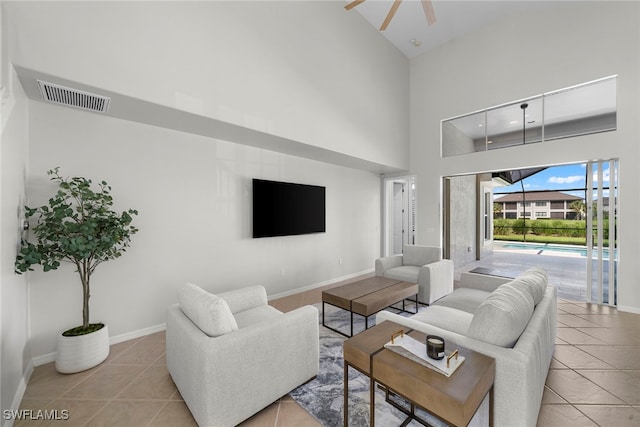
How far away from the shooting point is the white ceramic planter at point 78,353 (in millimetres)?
2162

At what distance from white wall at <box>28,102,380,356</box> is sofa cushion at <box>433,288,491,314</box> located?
2.46m

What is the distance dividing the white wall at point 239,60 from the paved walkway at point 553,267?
3.82 meters

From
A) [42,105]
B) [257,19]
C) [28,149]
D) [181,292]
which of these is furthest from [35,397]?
[257,19]

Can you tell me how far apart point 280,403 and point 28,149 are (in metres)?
3.11

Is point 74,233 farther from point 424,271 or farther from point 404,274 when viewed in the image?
point 424,271

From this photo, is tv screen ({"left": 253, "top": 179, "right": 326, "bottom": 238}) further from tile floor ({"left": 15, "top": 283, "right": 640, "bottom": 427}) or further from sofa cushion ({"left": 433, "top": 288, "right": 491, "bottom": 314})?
sofa cushion ({"left": 433, "top": 288, "right": 491, "bottom": 314})

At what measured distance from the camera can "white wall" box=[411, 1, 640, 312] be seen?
11.7ft

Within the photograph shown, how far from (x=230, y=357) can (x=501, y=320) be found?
1.59 m

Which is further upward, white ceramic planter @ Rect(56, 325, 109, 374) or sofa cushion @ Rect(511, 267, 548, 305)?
sofa cushion @ Rect(511, 267, 548, 305)

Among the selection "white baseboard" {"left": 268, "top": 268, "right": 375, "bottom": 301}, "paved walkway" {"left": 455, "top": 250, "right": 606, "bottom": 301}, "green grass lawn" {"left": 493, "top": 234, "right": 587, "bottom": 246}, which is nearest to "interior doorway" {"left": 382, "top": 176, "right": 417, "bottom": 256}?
"white baseboard" {"left": 268, "top": 268, "right": 375, "bottom": 301}

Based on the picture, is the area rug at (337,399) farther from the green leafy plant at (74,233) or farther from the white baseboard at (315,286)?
the green leafy plant at (74,233)

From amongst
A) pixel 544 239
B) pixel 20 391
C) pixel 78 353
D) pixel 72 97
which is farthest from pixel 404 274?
pixel 544 239

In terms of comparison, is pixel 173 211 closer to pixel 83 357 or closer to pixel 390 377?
pixel 83 357

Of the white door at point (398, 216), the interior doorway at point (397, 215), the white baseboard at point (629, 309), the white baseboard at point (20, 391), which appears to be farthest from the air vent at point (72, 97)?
the white baseboard at point (629, 309)
